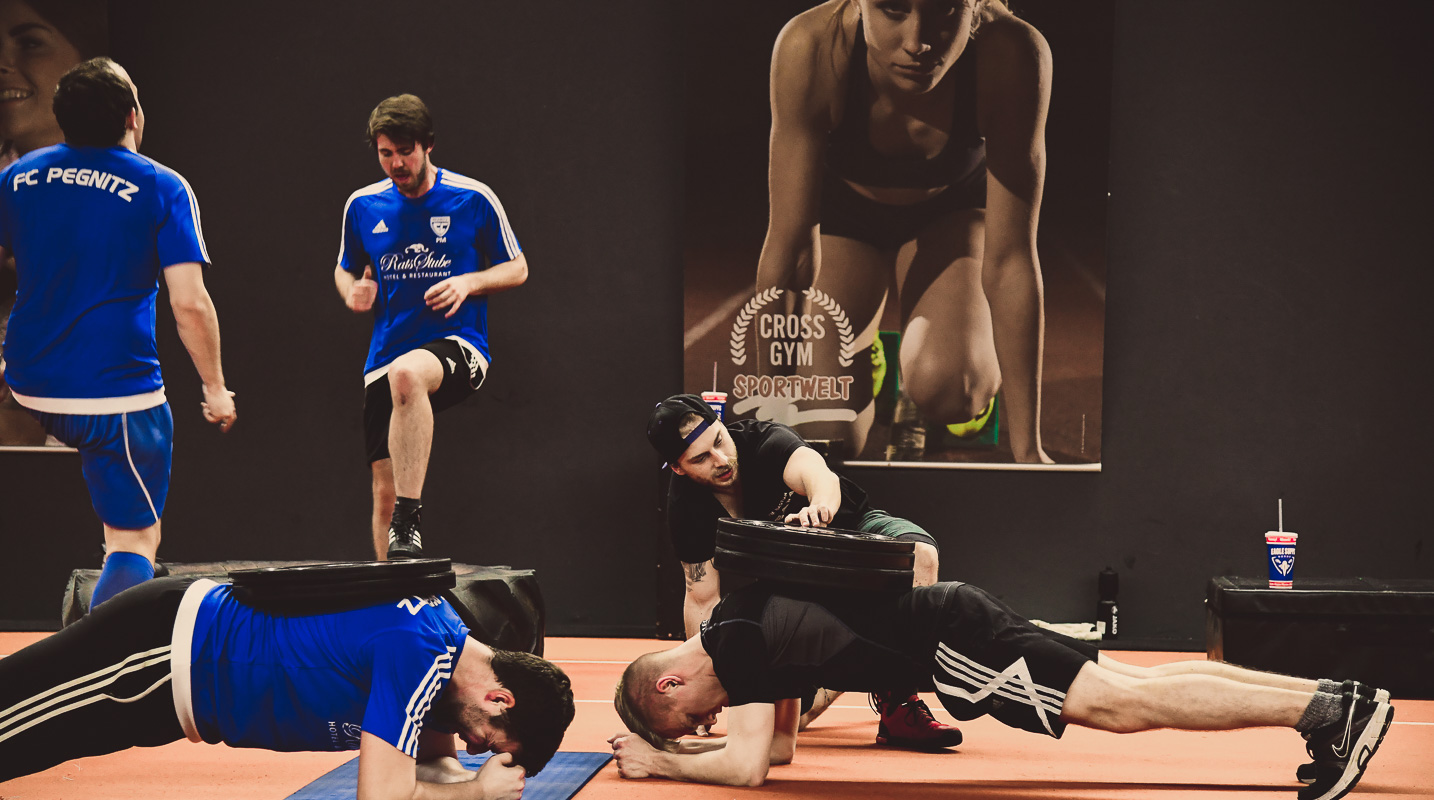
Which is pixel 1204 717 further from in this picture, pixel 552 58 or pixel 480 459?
pixel 552 58

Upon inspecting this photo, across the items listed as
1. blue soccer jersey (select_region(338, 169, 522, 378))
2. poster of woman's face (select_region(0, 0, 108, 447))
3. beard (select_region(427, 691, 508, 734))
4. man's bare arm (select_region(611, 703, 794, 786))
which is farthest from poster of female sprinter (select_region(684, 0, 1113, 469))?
beard (select_region(427, 691, 508, 734))

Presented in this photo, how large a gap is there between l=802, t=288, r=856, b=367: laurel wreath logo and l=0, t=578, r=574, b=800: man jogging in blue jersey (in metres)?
3.08

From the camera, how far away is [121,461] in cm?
289

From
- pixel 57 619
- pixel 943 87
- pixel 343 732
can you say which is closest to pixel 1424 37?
pixel 943 87

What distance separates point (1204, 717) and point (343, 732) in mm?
1862

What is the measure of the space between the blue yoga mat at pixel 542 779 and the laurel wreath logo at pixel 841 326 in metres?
2.54

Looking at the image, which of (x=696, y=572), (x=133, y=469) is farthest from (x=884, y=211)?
(x=133, y=469)

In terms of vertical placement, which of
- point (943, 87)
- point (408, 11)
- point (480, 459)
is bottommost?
point (480, 459)

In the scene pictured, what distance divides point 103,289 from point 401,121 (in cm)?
116

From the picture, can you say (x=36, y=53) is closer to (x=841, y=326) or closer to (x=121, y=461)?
(x=121, y=461)

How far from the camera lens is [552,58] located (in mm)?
5441

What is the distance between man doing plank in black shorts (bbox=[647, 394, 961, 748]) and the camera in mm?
3186

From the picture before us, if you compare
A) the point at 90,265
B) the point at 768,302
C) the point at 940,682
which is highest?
the point at 768,302

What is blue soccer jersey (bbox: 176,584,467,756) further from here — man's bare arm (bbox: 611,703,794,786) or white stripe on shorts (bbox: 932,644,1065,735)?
white stripe on shorts (bbox: 932,644,1065,735)
